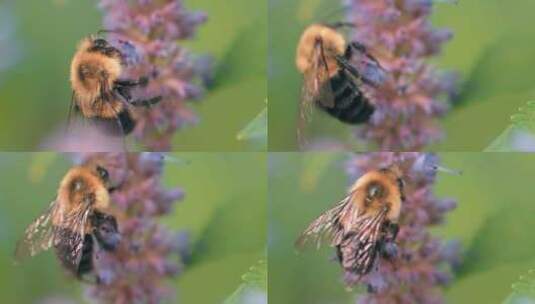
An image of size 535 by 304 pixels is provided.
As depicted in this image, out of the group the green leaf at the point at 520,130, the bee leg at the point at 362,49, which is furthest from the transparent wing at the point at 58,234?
the green leaf at the point at 520,130

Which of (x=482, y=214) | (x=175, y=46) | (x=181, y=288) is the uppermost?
(x=175, y=46)

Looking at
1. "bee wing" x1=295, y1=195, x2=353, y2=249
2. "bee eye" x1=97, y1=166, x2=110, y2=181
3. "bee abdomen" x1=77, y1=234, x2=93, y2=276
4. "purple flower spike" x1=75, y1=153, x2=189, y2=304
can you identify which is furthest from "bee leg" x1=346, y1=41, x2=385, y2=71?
"bee abdomen" x1=77, y1=234, x2=93, y2=276

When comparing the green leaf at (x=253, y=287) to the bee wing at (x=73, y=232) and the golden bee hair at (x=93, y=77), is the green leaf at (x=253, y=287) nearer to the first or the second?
the bee wing at (x=73, y=232)

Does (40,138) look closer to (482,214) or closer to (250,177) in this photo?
(250,177)

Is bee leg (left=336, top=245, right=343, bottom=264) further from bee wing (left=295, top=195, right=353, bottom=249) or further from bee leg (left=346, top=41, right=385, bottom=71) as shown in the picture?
bee leg (left=346, top=41, right=385, bottom=71)

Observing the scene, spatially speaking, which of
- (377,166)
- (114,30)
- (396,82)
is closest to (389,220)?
(377,166)
